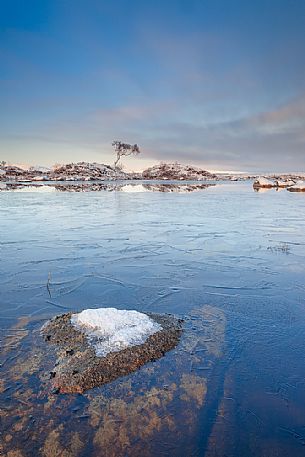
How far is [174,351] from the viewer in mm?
3338

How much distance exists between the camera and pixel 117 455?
214 cm

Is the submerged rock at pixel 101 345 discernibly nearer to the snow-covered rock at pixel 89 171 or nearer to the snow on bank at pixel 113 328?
the snow on bank at pixel 113 328

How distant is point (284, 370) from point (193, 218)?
9.81m

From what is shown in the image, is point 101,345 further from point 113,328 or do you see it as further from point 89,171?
point 89,171

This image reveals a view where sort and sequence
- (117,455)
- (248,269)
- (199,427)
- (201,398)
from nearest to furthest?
(117,455) → (199,427) → (201,398) → (248,269)

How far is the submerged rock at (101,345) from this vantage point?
2.88m

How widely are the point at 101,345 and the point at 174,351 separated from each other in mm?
770

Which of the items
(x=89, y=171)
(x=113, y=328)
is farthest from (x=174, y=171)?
(x=113, y=328)

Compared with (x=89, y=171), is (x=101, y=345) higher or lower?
lower

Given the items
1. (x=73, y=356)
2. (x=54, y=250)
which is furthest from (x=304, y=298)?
(x=54, y=250)

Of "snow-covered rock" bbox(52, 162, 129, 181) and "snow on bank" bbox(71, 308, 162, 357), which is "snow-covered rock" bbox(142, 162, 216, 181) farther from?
"snow on bank" bbox(71, 308, 162, 357)

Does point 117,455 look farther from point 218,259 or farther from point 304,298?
point 218,259

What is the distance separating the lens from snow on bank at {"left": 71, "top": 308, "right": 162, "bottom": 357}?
10.8ft

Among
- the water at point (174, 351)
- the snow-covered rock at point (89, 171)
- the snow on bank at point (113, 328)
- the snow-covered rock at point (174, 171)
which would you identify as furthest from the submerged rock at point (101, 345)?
the snow-covered rock at point (174, 171)
